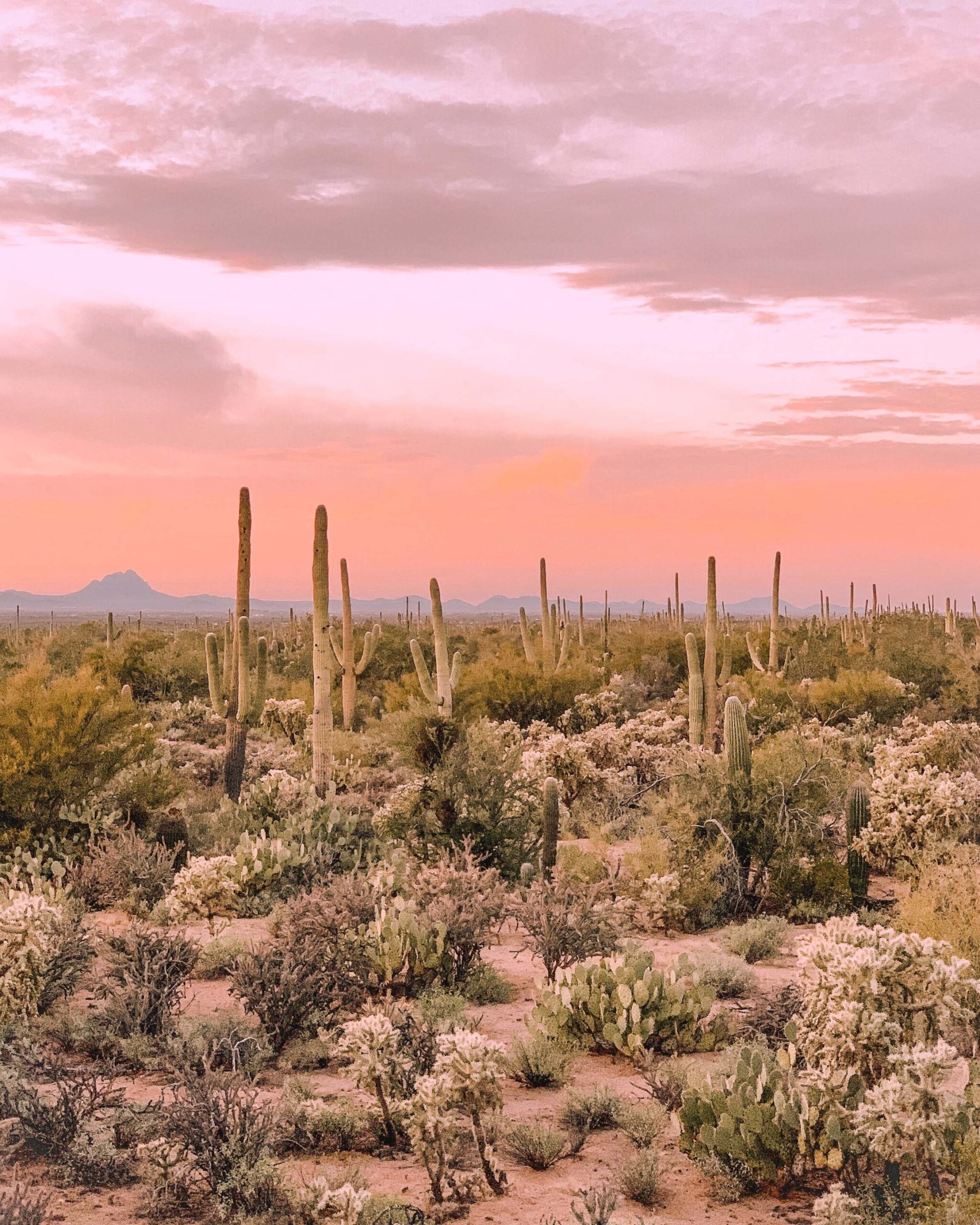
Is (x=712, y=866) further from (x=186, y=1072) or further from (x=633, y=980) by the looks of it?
(x=186, y=1072)

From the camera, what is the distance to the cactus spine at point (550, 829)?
39.5 feet

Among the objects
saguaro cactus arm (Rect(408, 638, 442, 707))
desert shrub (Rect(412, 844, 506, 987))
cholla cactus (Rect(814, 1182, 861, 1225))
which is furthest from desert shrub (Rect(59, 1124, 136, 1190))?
saguaro cactus arm (Rect(408, 638, 442, 707))

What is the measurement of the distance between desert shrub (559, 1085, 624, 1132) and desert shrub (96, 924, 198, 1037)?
285 cm

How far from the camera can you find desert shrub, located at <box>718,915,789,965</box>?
975 cm

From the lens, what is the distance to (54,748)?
1223cm

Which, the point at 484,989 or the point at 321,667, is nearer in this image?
the point at 484,989

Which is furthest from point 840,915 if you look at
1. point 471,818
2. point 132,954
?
point 132,954

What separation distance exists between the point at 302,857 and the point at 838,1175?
22.0 ft

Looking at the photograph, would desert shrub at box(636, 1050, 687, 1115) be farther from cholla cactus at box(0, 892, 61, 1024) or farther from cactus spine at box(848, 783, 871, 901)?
cactus spine at box(848, 783, 871, 901)

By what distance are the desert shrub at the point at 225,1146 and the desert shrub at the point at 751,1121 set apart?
7.30 ft

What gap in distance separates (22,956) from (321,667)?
7689 millimetres

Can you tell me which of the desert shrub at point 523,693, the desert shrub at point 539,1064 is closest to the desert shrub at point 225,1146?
the desert shrub at point 539,1064

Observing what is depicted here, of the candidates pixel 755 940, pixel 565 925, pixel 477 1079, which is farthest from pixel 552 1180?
pixel 755 940

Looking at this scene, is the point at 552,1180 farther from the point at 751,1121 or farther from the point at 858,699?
the point at 858,699
